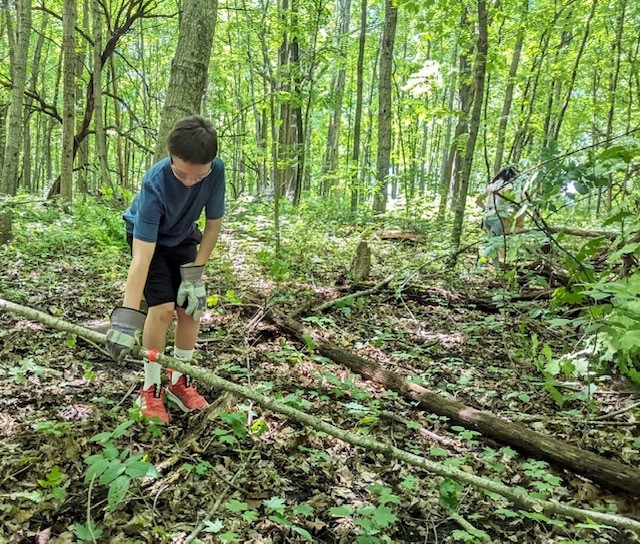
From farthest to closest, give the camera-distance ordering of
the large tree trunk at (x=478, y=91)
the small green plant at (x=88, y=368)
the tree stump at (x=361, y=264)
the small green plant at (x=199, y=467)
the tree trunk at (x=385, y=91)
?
the tree trunk at (x=385, y=91)
the large tree trunk at (x=478, y=91)
the tree stump at (x=361, y=264)
the small green plant at (x=88, y=368)
the small green plant at (x=199, y=467)

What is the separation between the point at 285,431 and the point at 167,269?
4.12ft

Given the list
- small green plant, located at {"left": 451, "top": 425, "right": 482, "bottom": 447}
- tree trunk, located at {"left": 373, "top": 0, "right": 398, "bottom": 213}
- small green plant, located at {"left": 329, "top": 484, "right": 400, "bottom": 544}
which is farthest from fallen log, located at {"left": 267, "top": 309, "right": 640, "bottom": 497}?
tree trunk, located at {"left": 373, "top": 0, "right": 398, "bottom": 213}

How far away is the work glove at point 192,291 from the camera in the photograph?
2.81 meters

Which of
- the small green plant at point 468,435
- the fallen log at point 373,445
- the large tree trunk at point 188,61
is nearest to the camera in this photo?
the fallen log at point 373,445

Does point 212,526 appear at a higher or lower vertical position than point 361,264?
lower

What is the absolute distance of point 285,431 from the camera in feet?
9.49

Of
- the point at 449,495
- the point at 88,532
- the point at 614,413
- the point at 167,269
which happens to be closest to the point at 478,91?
the point at 614,413

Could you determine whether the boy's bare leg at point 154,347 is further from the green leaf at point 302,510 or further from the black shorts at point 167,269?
the green leaf at point 302,510

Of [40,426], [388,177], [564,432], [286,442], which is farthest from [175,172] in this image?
[388,177]

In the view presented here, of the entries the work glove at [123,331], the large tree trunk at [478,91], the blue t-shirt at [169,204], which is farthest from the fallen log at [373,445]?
the large tree trunk at [478,91]

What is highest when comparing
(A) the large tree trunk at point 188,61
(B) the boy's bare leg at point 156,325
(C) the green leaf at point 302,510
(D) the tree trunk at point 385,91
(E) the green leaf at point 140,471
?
(D) the tree trunk at point 385,91

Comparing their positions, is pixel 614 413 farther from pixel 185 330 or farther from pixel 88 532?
pixel 88 532

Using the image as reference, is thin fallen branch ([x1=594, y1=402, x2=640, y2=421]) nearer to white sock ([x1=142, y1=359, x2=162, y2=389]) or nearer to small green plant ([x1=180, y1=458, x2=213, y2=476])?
small green plant ([x1=180, y1=458, x2=213, y2=476])

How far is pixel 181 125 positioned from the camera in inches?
94.9
